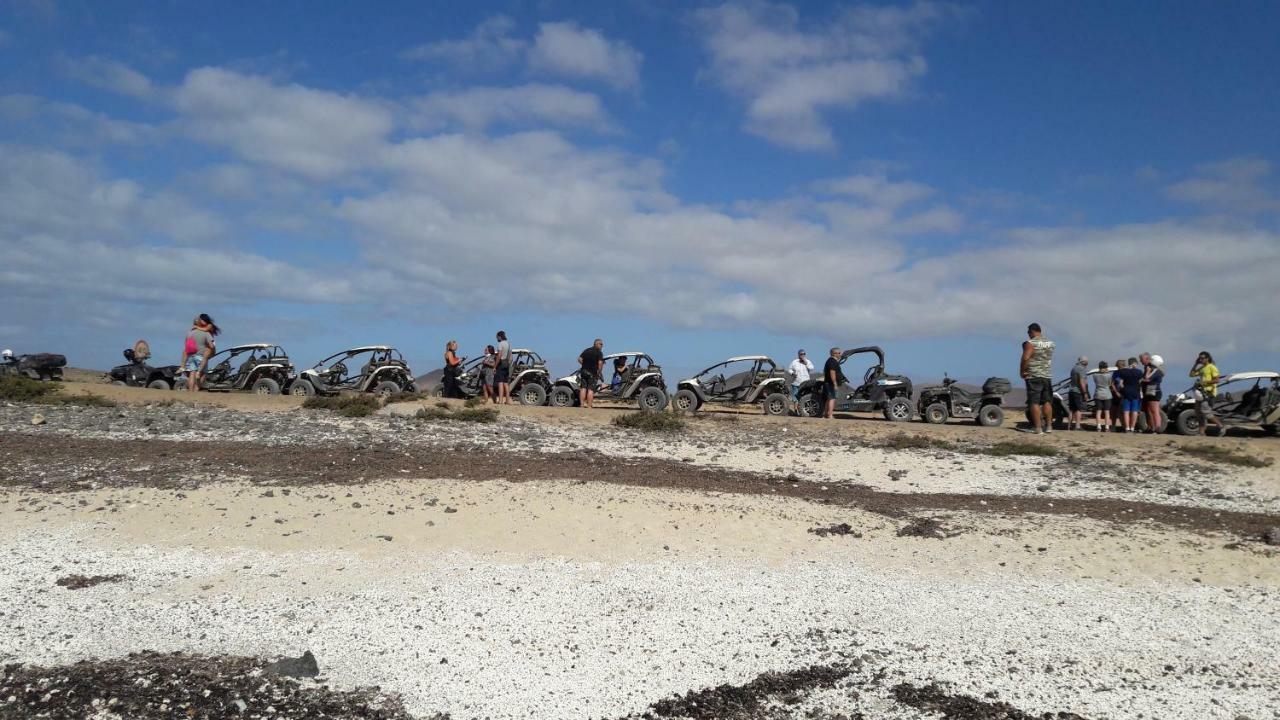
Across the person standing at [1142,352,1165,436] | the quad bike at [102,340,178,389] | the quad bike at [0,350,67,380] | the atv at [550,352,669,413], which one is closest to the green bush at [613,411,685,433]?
the atv at [550,352,669,413]

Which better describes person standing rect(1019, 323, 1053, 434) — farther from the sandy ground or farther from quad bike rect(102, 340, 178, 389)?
quad bike rect(102, 340, 178, 389)

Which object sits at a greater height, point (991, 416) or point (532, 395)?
point (532, 395)

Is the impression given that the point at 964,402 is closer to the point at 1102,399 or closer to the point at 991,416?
the point at 991,416

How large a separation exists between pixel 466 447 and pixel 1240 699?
10.4 m

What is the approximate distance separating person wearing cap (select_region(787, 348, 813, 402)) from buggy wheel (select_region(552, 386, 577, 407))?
5.19m

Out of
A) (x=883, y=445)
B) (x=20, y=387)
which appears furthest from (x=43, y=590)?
(x=20, y=387)

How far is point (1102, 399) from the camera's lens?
1788cm

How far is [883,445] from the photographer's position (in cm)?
1481

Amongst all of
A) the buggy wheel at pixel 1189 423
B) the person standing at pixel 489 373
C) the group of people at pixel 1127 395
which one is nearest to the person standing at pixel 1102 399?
the group of people at pixel 1127 395

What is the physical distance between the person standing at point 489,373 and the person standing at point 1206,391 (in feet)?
50.0

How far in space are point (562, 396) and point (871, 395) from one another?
720 cm

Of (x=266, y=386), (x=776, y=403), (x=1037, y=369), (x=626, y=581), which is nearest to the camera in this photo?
(x=626, y=581)

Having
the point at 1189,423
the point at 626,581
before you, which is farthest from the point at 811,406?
the point at 626,581

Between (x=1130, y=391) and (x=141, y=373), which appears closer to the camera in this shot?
(x=1130, y=391)
